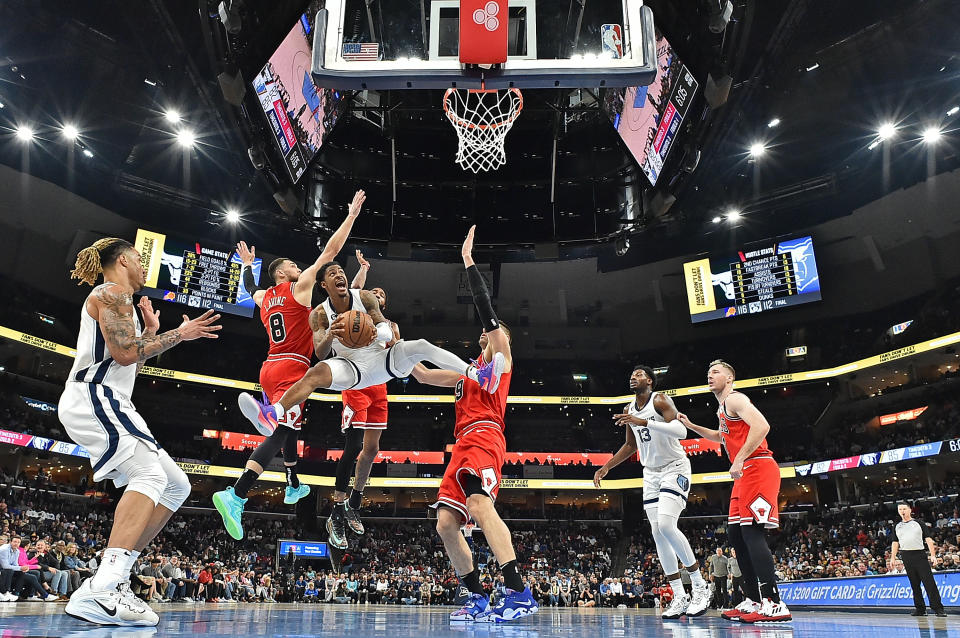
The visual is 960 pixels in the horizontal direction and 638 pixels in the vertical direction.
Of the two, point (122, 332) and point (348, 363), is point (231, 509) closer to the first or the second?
point (348, 363)

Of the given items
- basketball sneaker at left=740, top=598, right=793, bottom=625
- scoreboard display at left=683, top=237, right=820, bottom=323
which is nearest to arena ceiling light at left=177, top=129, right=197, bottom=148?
basketball sneaker at left=740, top=598, right=793, bottom=625

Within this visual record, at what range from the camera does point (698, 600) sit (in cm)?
674

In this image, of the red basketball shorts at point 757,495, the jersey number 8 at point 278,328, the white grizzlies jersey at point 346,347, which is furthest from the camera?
the jersey number 8 at point 278,328

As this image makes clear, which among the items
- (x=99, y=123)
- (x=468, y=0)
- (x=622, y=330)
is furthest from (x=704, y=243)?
(x=468, y=0)

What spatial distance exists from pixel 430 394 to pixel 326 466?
18.9ft

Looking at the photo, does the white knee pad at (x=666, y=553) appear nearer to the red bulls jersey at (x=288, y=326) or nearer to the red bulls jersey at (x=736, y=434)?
the red bulls jersey at (x=736, y=434)

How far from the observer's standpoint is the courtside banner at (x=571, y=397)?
77.3ft

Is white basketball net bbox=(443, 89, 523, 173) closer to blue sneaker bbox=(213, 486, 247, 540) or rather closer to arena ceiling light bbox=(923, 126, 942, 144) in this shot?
blue sneaker bbox=(213, 486, 247, 540)

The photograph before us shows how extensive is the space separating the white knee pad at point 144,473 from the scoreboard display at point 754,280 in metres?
24.5

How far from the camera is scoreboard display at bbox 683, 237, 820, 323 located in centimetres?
2442

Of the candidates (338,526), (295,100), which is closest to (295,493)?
(338,526)

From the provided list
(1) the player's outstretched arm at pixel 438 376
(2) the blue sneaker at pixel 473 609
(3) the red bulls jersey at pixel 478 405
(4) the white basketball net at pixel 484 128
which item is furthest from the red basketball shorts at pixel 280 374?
(4) the white basketball net at pixel 484 128

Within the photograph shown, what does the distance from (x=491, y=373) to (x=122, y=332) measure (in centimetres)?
273

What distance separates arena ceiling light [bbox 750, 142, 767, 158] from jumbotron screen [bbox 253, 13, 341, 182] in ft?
40.5
